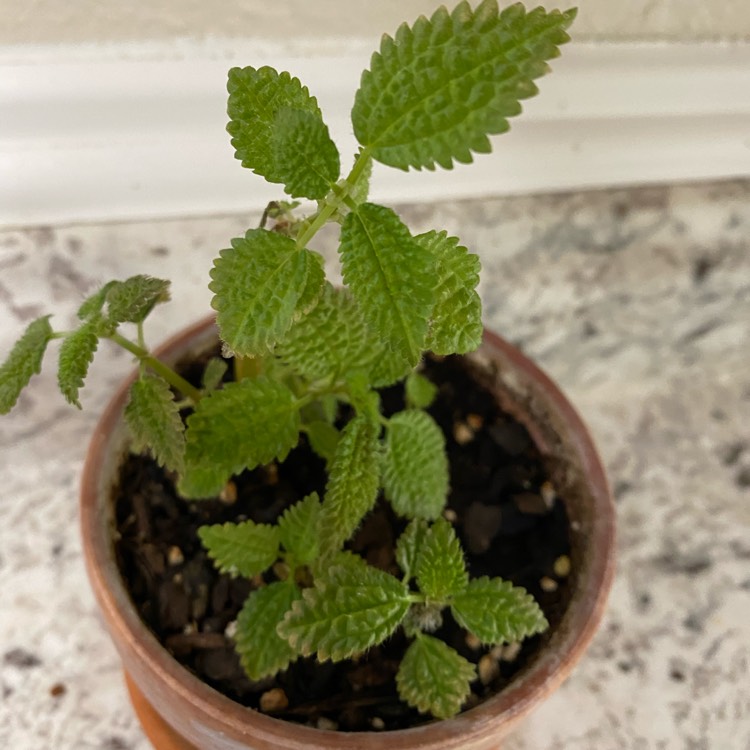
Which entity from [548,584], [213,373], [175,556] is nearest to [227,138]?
[213,373]

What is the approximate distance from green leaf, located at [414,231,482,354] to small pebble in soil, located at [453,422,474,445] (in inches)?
12.6

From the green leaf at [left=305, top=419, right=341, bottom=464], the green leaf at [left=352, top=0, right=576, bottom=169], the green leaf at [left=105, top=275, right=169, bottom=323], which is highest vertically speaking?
the green leaf at [left=352, top=0, right=576, bottom=169]

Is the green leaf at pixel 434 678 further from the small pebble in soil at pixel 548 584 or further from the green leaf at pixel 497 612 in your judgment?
the small pebble in soil at pixel 548 584

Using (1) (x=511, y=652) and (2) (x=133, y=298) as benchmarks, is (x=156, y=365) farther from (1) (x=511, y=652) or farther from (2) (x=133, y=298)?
(1) (x=511, y=652)

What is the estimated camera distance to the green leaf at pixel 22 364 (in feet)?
1.63

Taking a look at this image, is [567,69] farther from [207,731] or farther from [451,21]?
[207,731]

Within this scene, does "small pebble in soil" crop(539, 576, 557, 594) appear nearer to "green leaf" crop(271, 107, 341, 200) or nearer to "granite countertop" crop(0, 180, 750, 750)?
"granite countertop" crop(0, 180, 750, 750)

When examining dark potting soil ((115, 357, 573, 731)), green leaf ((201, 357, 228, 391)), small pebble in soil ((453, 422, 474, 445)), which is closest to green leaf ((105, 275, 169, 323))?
green leaf ((201, 357, 228, 391))

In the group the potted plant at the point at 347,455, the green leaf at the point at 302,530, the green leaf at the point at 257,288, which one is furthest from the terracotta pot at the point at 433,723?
the green leaf at the point at 257,288

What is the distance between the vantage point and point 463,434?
2.48 feet

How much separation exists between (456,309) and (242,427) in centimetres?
18

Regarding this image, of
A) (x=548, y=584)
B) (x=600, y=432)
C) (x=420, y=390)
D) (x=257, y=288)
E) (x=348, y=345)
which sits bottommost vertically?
(x=600, y=432)

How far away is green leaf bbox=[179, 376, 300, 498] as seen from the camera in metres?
0.54

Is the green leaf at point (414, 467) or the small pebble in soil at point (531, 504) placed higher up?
the green leaf at point (414, 467)
